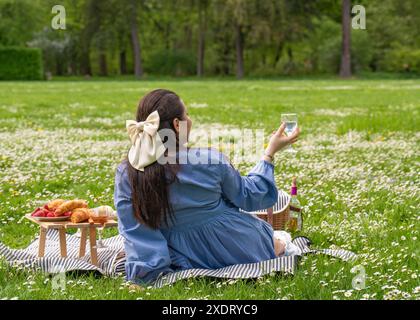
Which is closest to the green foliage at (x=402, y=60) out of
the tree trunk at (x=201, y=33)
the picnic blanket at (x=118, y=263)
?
the tree trunk at (x=201, y=33)

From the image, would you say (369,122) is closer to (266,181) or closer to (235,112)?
(235,112)

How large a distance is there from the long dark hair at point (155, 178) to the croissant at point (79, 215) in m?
0.58

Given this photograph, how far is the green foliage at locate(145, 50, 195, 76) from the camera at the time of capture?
64.5 metres

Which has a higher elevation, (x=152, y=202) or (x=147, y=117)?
(x=147, y=117)

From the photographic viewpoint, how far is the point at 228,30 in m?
56.5

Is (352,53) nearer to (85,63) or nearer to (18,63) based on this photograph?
(85,63)

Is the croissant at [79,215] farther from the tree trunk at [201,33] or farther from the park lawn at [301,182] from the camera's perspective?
the tree trunk at [201,33]

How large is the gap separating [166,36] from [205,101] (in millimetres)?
48780

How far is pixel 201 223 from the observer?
510 cm

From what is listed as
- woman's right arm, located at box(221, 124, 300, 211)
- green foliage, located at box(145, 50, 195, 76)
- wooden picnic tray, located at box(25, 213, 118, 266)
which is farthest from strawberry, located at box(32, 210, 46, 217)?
green foliage, located at box(145, 50, 195, 76)

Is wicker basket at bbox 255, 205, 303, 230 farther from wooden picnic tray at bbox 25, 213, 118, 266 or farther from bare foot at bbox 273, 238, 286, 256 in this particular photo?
wooden picnic tray at bbox 25, 213, 118, 266

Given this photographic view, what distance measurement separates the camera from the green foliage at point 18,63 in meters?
51.2
